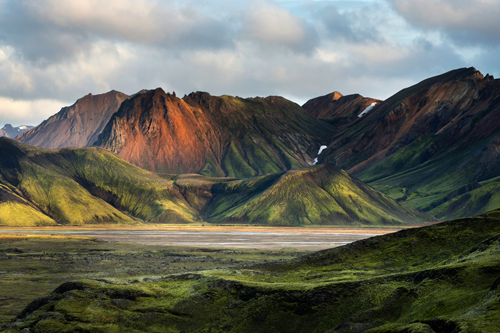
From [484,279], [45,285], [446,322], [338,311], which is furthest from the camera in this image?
[45,285]

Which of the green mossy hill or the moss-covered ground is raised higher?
the green mossy hill

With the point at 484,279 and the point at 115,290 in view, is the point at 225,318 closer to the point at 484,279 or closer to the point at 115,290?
the point at 115,290

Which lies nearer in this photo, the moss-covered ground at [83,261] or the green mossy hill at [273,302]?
the green mossy hill at [273,302]

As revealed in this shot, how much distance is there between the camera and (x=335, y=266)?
61.3 m

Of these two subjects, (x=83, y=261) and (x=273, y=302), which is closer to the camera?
(x=273, y=302)

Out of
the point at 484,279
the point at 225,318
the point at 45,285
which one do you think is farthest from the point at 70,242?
the point at 484,279

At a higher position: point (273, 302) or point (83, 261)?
point (273, 302)

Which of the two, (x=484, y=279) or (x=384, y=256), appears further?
(x=384, y=256)

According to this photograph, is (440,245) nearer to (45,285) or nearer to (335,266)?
(335,266)

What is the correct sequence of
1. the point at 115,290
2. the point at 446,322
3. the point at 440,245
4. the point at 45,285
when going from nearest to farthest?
the point at 446,322, the point at 115,290, the point at 440,245, the point at 45,285

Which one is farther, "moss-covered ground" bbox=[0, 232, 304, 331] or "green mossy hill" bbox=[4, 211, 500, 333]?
"moss-covered ground" bbox=[0, 232, 304, 331]

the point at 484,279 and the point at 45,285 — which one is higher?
the point at 484,279

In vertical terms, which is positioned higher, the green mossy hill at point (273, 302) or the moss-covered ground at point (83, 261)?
the green mossy hill at point (273, 302)

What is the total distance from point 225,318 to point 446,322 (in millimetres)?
21020
